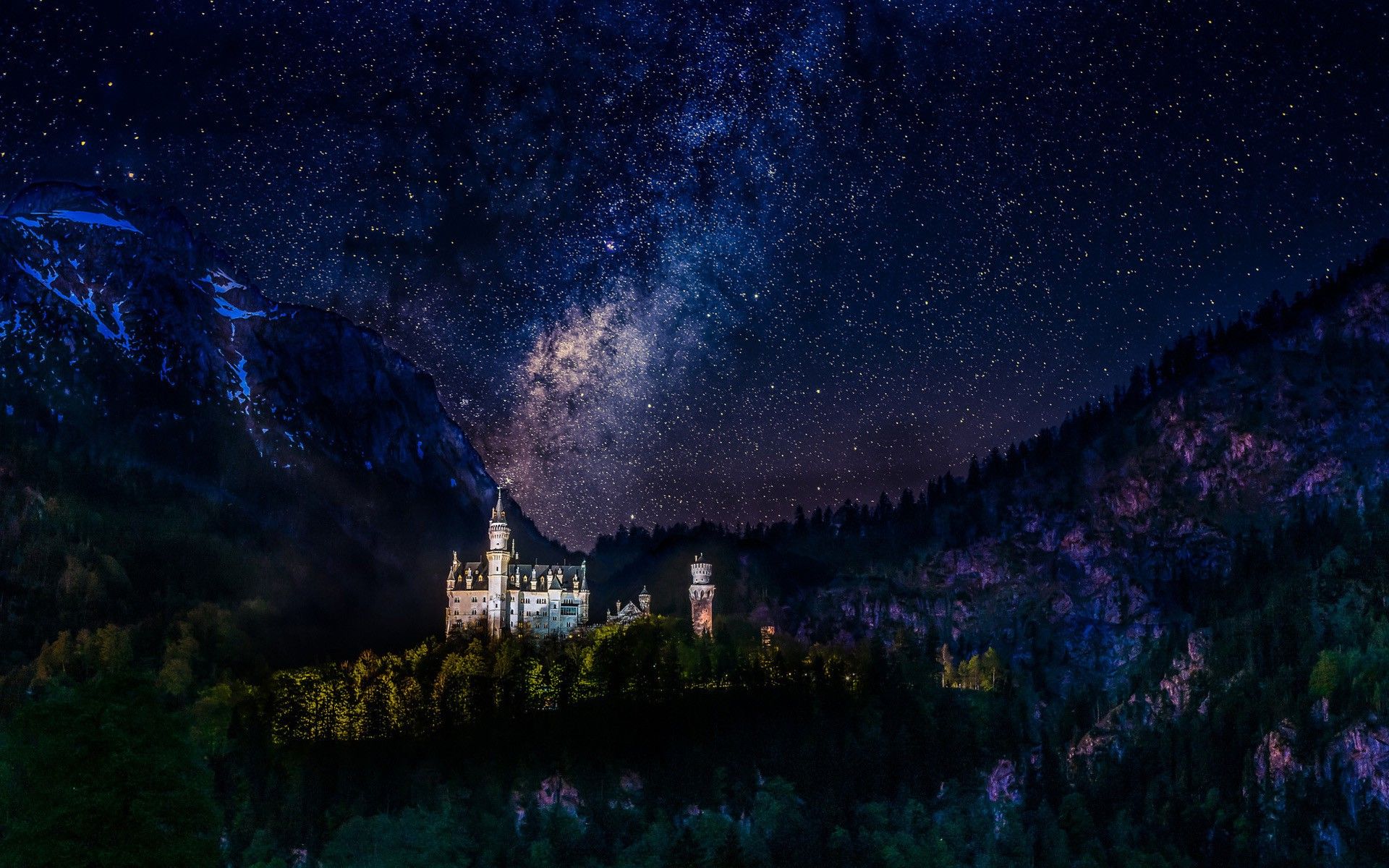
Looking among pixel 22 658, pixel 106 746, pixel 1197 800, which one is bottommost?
pixel 1197 800

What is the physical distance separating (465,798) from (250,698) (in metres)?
32.3

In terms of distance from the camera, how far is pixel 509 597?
6658 inches

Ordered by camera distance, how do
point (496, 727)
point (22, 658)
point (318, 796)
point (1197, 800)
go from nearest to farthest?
1. point (318, 796)
2. point (496, 727)
3. point (1197, 800)
4. point (22, 658)

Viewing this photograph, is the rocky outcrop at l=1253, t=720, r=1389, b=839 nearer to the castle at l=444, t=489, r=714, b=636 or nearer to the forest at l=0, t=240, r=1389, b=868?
the forest at l=0, t=240, r=1389, b=868

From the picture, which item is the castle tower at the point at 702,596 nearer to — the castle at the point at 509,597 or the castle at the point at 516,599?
the castle at the point at 516,599

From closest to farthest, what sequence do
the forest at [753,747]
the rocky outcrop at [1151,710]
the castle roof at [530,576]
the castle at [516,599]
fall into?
the forest at [753,747]
the castle at [516,599]
the castle roof at [530,576]
the rocky outcrop at [1151,710]

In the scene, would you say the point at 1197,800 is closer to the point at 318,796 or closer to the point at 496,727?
the point at 496,727

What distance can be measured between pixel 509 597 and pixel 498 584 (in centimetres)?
259

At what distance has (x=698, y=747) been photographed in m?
140

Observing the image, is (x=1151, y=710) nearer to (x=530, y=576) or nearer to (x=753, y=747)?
(x=753, y=747)

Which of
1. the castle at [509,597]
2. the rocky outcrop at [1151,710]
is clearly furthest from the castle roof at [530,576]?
the rocky outcrop at [1151,710]

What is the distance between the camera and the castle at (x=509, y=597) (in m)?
167

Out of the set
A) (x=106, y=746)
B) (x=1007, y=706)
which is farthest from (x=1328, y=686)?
(x=106, y=746)

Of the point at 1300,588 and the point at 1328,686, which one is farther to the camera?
the point at 1300,588
